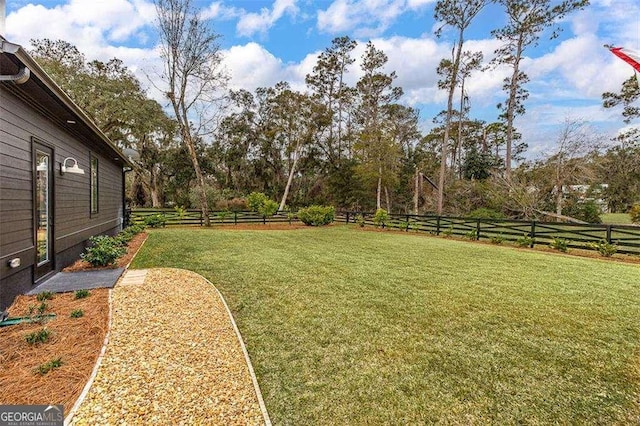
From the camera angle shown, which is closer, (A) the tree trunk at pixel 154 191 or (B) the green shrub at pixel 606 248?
(B) the green shrub at pixel 606 248

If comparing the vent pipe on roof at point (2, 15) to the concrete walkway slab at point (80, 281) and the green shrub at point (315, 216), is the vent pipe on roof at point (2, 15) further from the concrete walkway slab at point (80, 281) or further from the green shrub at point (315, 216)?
the green shrub at point (315, 216)

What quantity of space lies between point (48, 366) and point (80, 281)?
2.63 metres

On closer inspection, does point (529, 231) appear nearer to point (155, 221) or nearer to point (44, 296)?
point (44, 296)

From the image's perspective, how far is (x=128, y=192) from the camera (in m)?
24.0

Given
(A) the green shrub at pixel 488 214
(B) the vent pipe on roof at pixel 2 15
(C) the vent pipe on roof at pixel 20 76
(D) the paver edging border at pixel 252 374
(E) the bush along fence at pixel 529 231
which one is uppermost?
(B) the vent pipe on roof at pixel 2 15

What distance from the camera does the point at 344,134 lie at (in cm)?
2450

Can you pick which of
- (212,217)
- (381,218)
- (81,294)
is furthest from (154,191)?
(81,294)

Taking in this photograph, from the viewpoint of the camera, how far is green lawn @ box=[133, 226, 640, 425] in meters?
2.04

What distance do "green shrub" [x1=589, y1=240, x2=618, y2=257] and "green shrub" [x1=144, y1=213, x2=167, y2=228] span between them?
15.1 meters

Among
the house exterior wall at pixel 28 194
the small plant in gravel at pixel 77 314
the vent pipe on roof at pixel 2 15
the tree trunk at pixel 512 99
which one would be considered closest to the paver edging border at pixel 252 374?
the small plant in gravel at pixel 77 314

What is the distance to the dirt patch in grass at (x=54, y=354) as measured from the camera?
2.01 meters

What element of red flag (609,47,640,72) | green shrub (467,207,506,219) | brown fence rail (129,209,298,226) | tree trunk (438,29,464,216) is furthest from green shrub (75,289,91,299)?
green shrub (467,207,506,219)

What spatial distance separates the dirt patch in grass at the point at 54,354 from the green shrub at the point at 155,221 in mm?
10127

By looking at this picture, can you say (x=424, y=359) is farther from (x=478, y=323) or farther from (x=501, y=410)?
(x=478, y=323)
